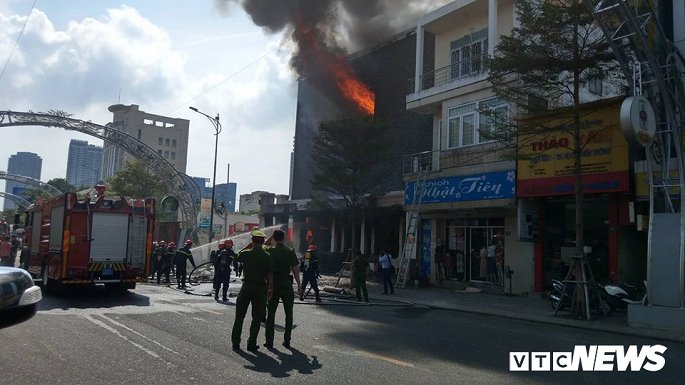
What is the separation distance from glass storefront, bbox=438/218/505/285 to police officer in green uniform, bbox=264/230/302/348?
12.3 meters

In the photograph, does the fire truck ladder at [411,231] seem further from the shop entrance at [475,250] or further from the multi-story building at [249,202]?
the multi-story building at [249,202]

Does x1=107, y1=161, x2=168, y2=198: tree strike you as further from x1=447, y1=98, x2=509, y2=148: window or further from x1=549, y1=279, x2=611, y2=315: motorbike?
x1=549, y1=279, x2=611, y2=315: motorbike

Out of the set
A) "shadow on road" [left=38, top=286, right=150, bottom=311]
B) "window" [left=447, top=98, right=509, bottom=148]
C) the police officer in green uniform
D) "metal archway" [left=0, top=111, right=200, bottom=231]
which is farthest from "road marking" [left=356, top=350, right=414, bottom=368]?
"metal archway" [left=0, top=111, right=200, bottom=231]

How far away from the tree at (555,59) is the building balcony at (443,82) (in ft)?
17.1

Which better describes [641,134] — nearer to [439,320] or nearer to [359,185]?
[439,320]

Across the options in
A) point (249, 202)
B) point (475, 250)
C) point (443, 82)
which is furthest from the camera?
point (249, 202)

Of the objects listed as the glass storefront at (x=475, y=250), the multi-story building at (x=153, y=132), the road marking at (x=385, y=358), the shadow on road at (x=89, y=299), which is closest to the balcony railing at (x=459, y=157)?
the glass storefront at (x=475, y=250)

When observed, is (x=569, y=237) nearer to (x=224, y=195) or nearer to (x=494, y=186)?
(x=494, y=186)

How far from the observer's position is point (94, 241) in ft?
45.6

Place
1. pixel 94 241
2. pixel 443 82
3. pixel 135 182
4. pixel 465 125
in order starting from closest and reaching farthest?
1. pixel 94 241
2. pixel 465 125
3. pixel 443 82
4. pixel 135 182

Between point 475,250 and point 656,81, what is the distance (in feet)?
31.8

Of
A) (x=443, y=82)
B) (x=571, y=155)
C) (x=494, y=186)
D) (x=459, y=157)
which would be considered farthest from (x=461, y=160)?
(x=571, y=155)

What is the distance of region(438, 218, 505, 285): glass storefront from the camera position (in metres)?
18.8

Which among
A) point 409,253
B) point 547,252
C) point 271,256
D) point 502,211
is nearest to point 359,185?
point 409,253
